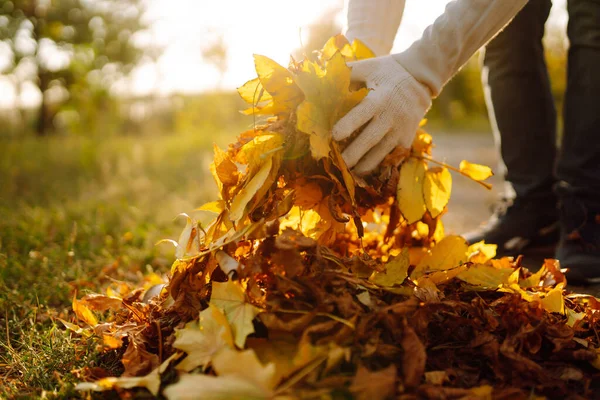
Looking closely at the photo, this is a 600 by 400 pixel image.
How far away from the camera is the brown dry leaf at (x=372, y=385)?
0.85 m

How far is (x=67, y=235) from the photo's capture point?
2369 millimetres

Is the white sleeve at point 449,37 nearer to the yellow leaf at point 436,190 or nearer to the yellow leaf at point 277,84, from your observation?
the yellow leaf at point 436,190

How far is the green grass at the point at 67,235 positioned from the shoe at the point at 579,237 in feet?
4.87

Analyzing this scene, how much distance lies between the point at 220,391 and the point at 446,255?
2.85 ft

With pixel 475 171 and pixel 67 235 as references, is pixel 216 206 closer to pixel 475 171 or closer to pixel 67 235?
pixel 475 171

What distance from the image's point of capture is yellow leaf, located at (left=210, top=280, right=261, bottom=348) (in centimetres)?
97

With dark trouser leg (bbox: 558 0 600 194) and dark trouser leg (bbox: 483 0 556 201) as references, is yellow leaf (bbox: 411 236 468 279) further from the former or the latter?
dark trouser leg (bbox: 483 0 556 201)

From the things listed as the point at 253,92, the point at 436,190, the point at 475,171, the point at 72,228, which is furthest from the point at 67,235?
the point at 475,171

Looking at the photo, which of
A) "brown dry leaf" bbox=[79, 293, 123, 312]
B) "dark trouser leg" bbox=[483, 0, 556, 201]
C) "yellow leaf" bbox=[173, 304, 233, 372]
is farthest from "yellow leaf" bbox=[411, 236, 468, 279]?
"dark trouser leg" bbox=[483, 0, 556, 201]

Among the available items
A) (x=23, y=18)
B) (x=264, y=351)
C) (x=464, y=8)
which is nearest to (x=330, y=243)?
(x=264, y=351)

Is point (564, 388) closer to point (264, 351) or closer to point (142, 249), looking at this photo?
point (264, 351)

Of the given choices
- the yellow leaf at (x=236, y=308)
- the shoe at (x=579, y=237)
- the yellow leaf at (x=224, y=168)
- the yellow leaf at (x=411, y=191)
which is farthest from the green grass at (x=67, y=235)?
the shoe at (x=579, y=237)

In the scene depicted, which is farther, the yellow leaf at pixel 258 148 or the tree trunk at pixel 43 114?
the tree trunk at pixel 43 114

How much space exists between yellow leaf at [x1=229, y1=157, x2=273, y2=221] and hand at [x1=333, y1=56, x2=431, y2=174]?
0.21m
